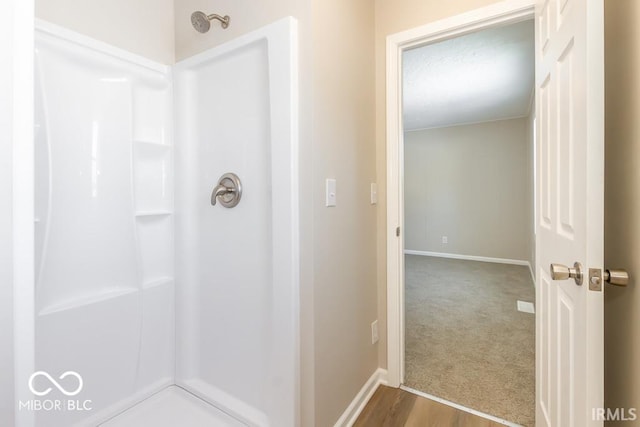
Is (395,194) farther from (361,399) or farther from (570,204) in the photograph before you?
(361,399)

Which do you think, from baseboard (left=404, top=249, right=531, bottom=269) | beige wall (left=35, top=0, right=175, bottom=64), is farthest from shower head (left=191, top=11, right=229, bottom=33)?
baseboard (left=404, top=249, right=531, bottom=269)

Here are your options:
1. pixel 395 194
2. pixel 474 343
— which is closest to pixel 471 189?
pixel 474 343

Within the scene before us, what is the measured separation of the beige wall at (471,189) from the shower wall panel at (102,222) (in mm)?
4934

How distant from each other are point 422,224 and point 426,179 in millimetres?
913

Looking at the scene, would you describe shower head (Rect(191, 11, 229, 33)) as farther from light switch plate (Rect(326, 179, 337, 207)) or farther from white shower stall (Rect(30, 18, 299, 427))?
light switch plate (Rect(326, 179, 337, 207))

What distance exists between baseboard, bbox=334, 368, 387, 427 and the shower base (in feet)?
1.72

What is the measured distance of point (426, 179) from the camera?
18.3ft

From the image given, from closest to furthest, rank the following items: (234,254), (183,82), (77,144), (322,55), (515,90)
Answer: (322,55), (77,144), (234,254), (183,82), (515,90)

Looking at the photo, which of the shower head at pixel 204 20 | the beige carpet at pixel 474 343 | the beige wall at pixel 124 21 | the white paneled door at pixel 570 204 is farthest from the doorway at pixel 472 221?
the beige wall at pixel 124 21

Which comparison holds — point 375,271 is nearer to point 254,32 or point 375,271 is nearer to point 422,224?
point 254,32

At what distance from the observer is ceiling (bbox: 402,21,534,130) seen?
241cm

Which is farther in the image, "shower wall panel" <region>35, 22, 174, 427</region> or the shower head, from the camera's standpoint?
the shower head

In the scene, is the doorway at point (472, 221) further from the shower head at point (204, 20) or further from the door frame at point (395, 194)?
the shower head at point (204, 20)

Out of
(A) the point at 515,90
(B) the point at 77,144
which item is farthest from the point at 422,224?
(B) the point at 77,144
